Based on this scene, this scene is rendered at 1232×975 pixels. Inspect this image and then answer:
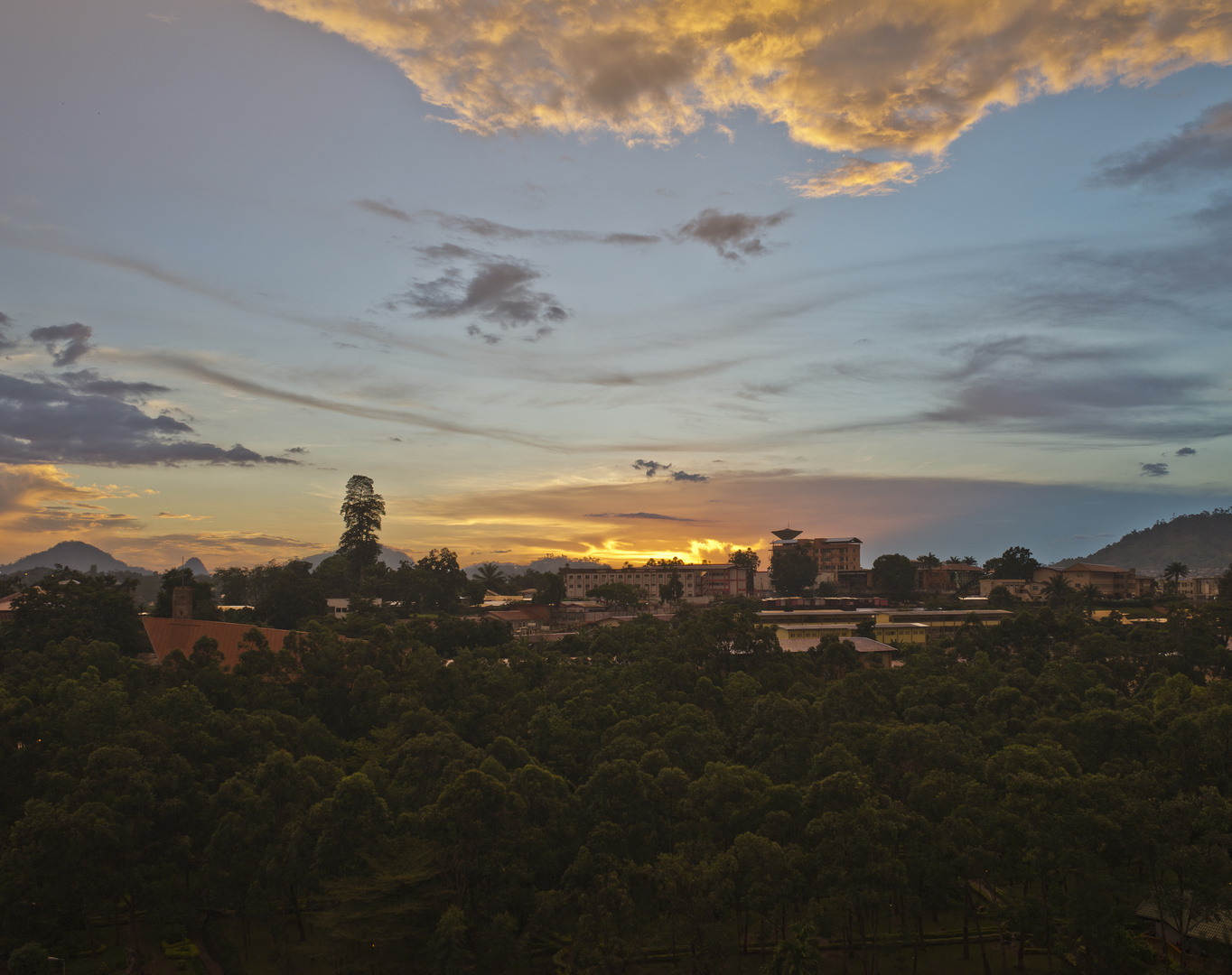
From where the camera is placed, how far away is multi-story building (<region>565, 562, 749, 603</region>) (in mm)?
125750

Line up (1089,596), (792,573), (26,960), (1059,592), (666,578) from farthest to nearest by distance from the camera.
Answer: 1. (666,578)
2. (792,573)
3. (1059,592)
4. (1089,596)
5. (26,960)

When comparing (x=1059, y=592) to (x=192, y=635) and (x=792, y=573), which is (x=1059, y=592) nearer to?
(x=792, y=573)

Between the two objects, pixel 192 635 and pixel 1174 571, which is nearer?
pixel 192 635

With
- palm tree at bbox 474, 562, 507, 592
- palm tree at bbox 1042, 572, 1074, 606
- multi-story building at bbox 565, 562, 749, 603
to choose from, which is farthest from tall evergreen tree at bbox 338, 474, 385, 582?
palm tree at bbox 1042, 572, 1074, 606

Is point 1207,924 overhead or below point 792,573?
below

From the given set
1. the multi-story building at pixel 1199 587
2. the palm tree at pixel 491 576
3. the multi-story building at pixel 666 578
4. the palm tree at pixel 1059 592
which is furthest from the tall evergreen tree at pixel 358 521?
the multi-story building at pixel 1199 587

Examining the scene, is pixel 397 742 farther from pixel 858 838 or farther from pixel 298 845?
pixel 858 838

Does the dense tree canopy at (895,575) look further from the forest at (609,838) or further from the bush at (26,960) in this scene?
the bush at (26,960)

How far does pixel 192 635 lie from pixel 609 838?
3111cm

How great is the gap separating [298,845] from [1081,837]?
21956mm

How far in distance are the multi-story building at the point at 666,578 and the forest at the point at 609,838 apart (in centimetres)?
9154

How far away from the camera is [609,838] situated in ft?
80.5

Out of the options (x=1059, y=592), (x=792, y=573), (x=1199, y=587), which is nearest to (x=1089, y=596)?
(x=1059, y=592)

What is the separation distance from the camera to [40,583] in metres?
45.4
